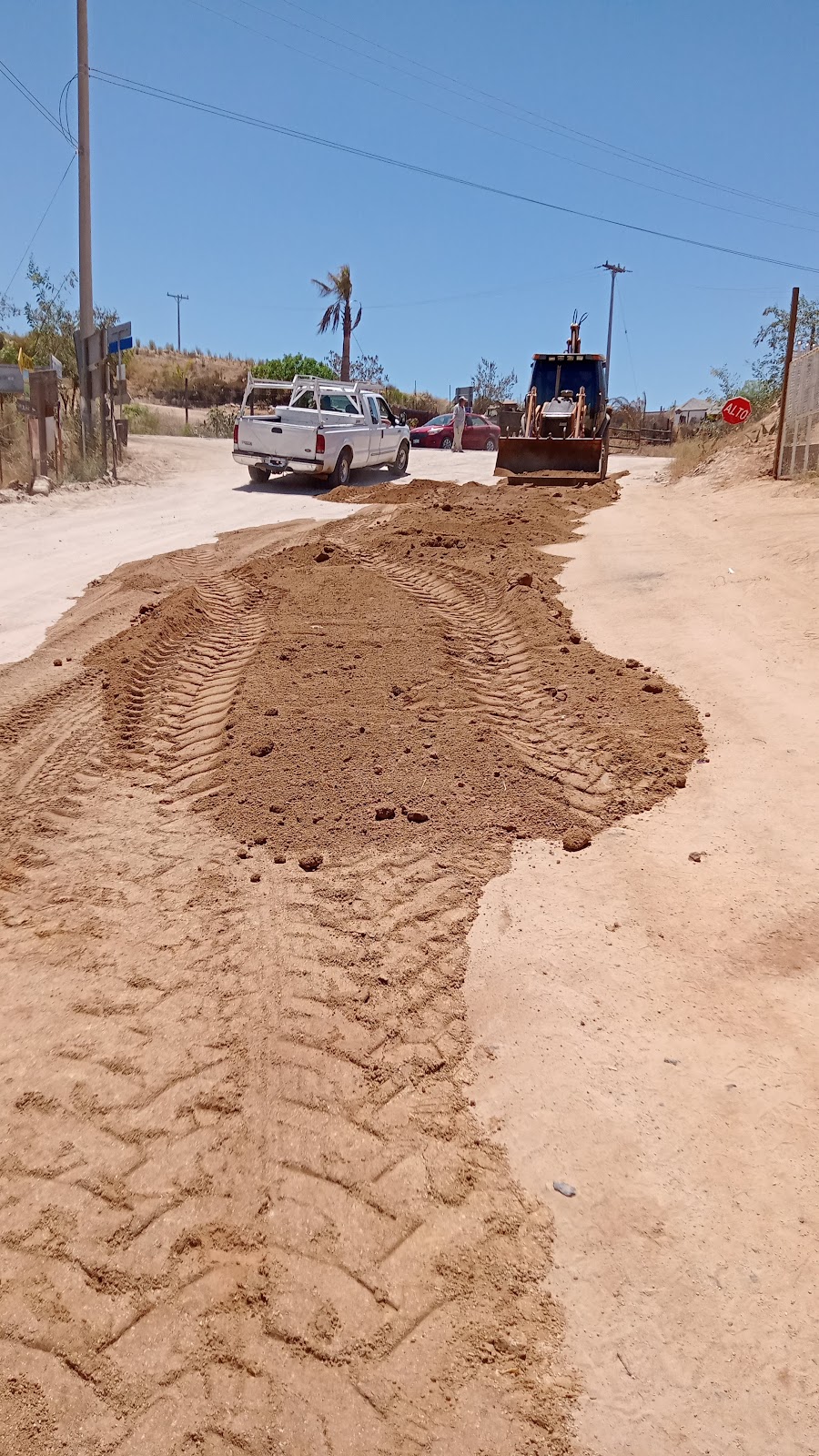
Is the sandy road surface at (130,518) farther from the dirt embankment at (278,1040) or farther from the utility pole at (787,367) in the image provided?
the utility pole at (787,367)

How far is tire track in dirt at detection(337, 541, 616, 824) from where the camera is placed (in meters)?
5.94

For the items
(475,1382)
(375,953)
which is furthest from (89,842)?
(475,1382)

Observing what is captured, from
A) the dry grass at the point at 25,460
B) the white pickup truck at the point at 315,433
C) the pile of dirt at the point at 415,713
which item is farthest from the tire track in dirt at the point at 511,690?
the dry grass at the point at 25,460

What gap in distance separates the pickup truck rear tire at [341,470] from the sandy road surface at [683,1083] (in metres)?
13.8

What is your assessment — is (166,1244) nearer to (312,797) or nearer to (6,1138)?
(6,1138)

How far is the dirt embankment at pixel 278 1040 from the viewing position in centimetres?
263

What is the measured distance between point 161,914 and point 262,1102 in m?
1.30

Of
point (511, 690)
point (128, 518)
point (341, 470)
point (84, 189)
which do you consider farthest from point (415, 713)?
point (84, 189)

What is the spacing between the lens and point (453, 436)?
3344cm

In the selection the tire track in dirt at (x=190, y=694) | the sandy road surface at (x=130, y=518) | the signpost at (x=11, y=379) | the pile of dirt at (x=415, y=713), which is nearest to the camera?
the pile of dirt at (x=415, y=713)

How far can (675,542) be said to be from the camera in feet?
38.3

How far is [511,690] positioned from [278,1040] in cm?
391

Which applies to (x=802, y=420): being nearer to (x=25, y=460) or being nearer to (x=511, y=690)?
(x=511, y=690)

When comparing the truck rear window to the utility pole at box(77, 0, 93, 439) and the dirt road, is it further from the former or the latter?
the utility pole at box(77, 0, 93, 439)
